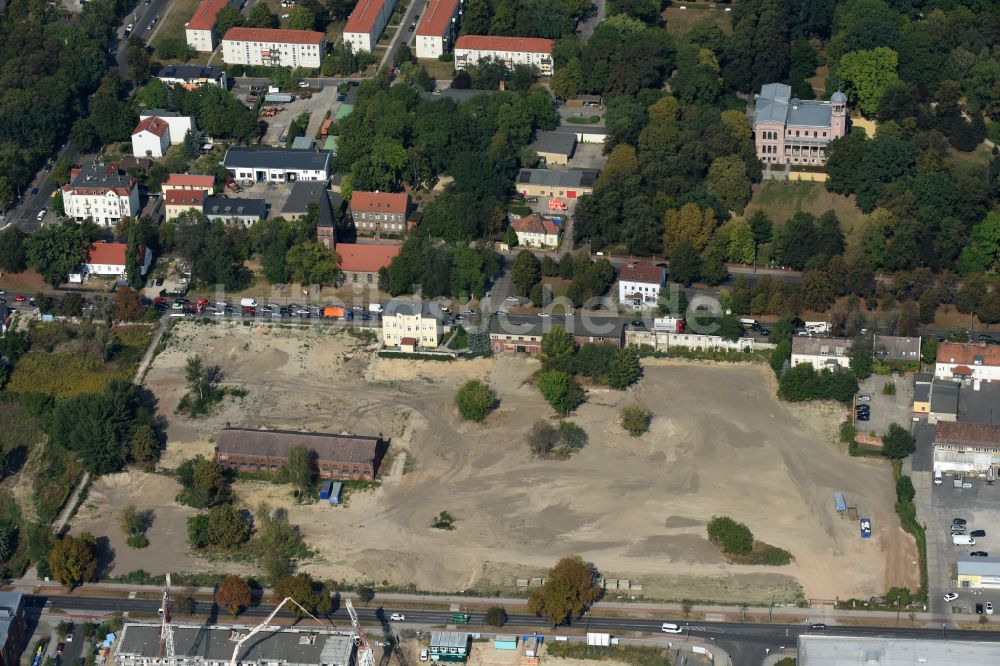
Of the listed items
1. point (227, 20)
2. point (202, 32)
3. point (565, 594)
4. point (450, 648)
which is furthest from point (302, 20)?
point (450, 648)

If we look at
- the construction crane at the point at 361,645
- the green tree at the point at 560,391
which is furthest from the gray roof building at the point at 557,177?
the construction crane at the point at 361,645

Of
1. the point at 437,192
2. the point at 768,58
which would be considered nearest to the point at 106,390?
the point at 437,192

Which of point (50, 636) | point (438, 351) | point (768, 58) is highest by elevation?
point (768, 58)

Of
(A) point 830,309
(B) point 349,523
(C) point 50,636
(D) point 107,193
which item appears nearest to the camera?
(C) point 50,636

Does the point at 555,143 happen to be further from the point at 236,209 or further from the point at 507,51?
the point at 236,209

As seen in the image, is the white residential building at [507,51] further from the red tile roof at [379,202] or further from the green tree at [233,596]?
the green tree at [233,596]

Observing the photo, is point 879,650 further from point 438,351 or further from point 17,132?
point 17,132

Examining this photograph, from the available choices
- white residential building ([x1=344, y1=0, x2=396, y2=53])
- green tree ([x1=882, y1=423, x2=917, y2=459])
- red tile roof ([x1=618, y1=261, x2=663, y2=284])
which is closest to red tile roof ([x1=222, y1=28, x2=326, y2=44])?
white residential building ([x1=344, y1=0, x2=396, y2=53])
